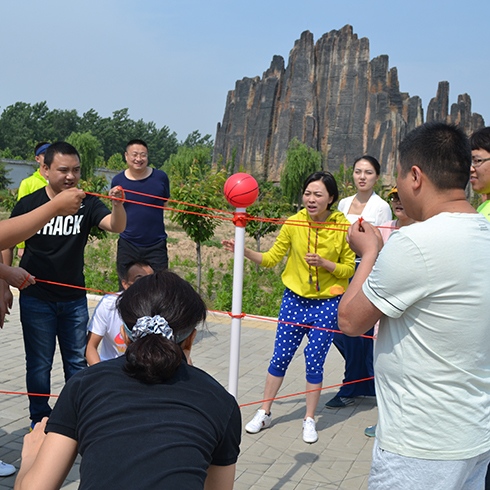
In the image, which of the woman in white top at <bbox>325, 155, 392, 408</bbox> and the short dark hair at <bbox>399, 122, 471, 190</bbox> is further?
the woman in white top at <bbox>325, 155, 392, 408</bbox>

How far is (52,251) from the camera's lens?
3.58 m

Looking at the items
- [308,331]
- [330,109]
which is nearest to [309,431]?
[308,331]

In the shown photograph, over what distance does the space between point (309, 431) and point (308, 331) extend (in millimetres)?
759

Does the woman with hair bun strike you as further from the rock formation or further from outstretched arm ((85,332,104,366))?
the rock formation

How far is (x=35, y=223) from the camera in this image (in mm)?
2506

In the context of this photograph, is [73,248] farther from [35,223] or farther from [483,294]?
[483,294]

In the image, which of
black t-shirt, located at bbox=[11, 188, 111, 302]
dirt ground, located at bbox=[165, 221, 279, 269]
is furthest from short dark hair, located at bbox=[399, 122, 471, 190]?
dirt ground, located at bbox=[165, 221, 279, 269]

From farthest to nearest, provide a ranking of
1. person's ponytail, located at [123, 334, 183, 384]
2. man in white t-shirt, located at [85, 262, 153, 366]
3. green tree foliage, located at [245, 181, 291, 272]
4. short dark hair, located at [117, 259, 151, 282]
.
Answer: green tree foliage, located at [245, 181, 291, 272]
short dark hair, located at [117, 259, 151, 282]
man in white t-shirt, located at [85, 262, 153, 366]
person's ponytail, located at [123, 334, 183, 384]

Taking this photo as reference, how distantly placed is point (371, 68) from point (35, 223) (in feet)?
149

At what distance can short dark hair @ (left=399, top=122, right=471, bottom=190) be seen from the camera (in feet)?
5.68

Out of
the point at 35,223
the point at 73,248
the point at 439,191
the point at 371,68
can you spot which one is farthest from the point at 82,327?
the point at 371,68

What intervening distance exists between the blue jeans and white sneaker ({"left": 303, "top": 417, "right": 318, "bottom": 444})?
1.75m

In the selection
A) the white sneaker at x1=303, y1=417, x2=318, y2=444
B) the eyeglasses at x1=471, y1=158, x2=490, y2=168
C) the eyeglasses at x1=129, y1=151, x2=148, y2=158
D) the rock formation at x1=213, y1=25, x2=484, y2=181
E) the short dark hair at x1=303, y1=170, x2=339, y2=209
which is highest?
the rock formation at x1=213, y1=25, x2=484, y2=181

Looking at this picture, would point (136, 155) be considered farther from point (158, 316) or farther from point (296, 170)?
point (296, 170)
